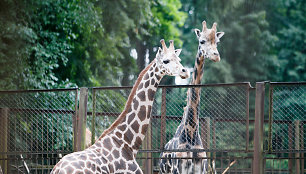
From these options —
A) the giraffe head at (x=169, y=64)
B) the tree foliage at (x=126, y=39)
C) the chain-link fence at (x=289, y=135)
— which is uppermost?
the tree foliage at (x=126, y=39)

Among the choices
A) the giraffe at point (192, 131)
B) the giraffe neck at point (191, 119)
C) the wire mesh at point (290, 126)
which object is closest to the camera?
the giraffe at point (192, 131)

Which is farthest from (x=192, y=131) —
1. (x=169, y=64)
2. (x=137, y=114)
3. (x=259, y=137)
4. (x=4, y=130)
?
(x=4, y=130)

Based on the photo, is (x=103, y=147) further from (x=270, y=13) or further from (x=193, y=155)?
(x=270, y=13)

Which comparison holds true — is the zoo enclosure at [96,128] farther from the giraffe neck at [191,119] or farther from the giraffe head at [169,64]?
the giraffe head at [169,64]

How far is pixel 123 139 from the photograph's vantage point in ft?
21.8

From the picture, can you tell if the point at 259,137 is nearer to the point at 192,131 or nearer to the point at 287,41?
the point at 192,131

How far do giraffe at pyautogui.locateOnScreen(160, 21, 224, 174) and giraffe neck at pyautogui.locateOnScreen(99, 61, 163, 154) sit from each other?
1132 mm

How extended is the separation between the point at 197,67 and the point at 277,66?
14.2 meters

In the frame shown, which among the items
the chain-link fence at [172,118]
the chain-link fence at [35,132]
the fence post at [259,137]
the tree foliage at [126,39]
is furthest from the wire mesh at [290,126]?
the chain-link fence at [35,132]

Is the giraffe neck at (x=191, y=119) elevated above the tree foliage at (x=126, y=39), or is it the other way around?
the tree foliage at (x=126, y=39)

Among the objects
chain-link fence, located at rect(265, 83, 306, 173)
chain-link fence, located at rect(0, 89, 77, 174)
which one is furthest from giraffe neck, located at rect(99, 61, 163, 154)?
chain-link fence, located at rect(265, 83, 306, 173)

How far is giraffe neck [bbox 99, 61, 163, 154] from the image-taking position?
6703 millimetres

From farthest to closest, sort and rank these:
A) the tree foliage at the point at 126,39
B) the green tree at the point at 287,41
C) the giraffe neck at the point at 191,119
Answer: the green tree at the point at 287,41 → the tree foliage at the point at 126,39 → the giraffe neck at the point at 191,119

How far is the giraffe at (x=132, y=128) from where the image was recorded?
630cm
